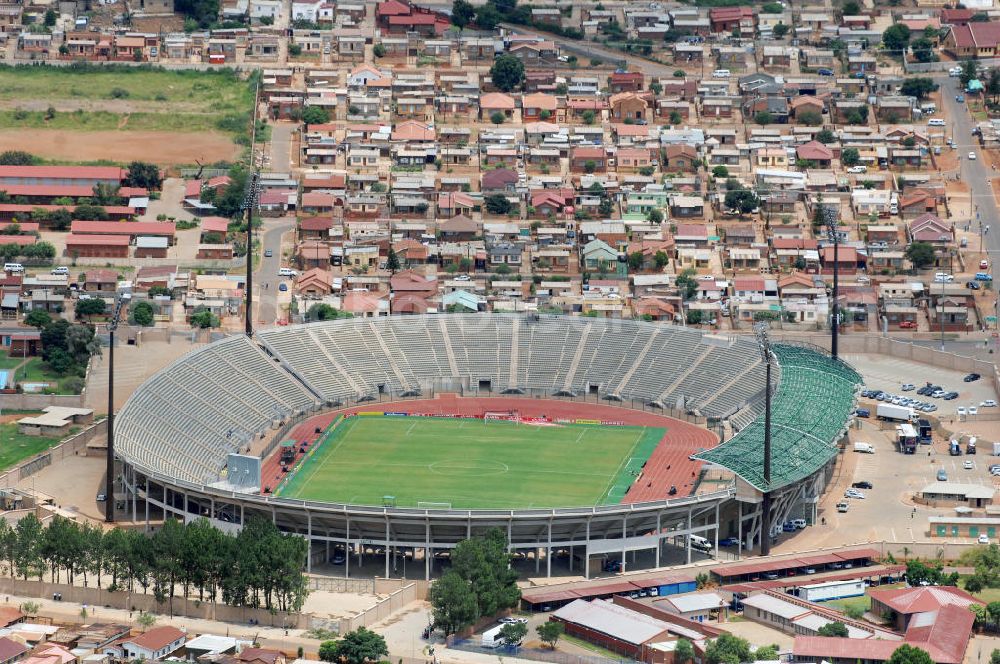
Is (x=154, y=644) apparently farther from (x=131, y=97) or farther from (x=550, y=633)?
(x=131, y=97)

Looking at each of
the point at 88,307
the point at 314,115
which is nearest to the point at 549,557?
the point at 88,307

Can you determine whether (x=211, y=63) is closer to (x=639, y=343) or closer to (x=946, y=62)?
(x=946, y=62)

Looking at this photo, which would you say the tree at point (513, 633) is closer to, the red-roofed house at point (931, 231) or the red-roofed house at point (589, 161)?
the red-roofed house at point (931, 231)

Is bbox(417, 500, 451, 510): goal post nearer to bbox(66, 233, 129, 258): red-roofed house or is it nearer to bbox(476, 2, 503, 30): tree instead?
bbox(66, 233, 129, 258): red-roofed house

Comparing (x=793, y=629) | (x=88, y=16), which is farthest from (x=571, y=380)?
(x=88, y=16)

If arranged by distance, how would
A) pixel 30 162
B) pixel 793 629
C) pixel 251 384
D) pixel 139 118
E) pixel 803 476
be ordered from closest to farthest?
pixel 793 629, pixel 803 476, pixel 251 384, pixel 30 162, pixel 139 118
